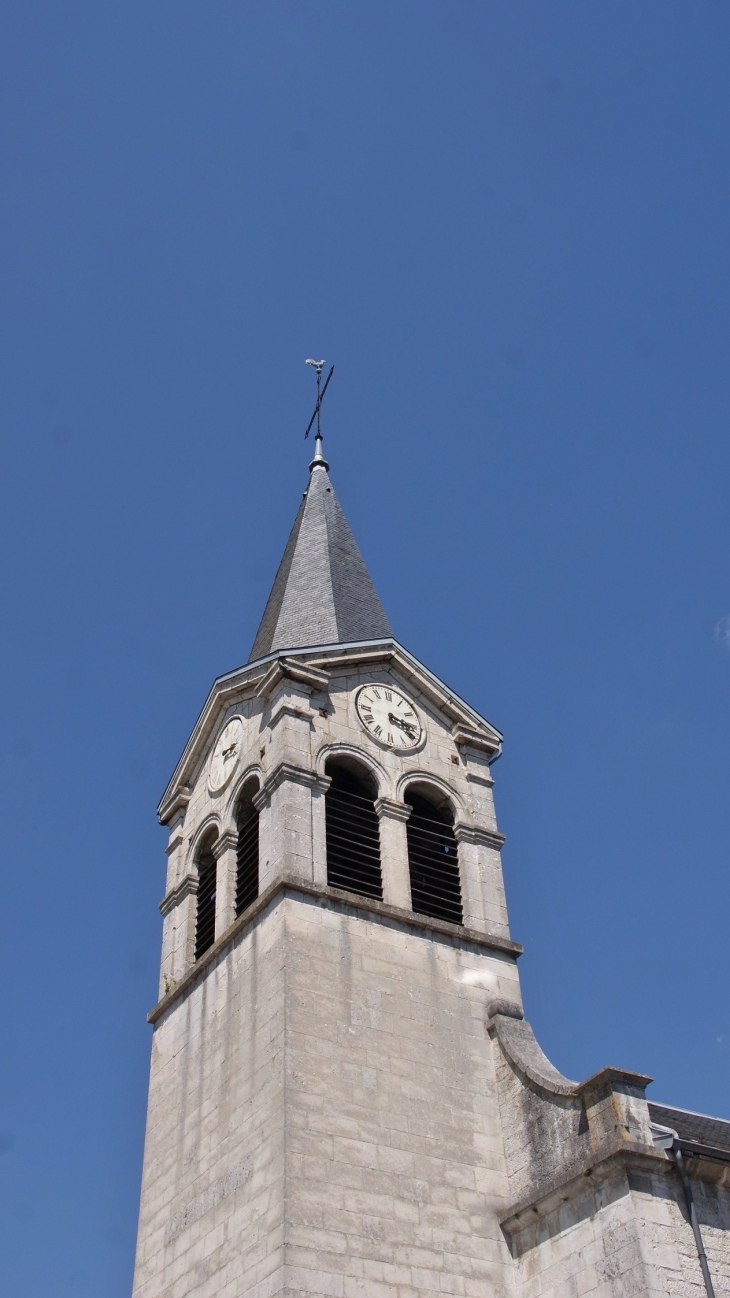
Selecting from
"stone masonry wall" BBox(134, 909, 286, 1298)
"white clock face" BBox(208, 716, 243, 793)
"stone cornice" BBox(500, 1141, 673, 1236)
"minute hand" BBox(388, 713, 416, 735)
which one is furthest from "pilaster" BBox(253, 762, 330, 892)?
"stone cornice" BBox(500, 1141, 673, 1236)

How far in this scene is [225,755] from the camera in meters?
20.0

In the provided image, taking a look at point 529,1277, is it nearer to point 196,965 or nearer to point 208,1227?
point 208,1227

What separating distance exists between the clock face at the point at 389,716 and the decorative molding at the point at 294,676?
2.56 ft

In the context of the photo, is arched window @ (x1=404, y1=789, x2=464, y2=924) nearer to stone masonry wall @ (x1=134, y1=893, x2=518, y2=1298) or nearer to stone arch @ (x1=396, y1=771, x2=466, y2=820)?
stone arch @ (x1=396, y1=771, x2=466, y2=820)

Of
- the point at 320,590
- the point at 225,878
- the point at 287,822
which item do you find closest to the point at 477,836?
the point at 287,822

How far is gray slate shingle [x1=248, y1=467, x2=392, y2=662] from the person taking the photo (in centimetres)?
2088

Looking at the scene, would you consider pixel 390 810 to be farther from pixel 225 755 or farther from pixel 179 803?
pixel 179 803

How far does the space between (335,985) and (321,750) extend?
12.1ft

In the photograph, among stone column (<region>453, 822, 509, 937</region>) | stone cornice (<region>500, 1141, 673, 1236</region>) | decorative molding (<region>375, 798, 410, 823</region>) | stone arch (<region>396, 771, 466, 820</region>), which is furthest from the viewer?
stone arch (<region>396, 771, 466, 820</region>)

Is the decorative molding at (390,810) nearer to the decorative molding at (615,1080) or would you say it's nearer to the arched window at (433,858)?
the arched window at (433,858)

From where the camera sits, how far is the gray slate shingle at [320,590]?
2088cm

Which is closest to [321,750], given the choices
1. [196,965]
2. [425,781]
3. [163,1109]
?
[425,781]

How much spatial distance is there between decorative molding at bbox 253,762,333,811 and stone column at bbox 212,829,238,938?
0.98 meters

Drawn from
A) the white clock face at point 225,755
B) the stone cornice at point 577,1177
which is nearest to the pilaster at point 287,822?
the white clock face at point 225,755
